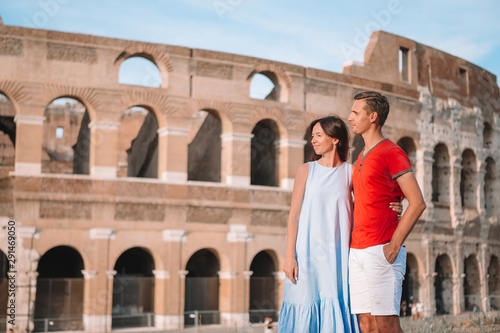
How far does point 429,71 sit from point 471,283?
8.65 meters

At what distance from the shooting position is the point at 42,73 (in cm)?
1659

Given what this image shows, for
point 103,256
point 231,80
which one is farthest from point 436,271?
point 103,256

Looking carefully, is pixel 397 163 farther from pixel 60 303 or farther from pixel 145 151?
pixel 145 151

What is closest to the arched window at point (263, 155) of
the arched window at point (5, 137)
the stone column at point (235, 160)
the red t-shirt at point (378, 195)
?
the stone column at point (235, 160)

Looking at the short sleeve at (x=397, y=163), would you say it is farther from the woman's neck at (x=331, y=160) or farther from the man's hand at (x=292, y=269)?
the man's hand at (x=292, y=269)

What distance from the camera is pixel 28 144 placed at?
16.3m

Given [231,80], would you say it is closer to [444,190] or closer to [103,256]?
[103,256]

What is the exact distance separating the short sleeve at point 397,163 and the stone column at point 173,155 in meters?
13.8

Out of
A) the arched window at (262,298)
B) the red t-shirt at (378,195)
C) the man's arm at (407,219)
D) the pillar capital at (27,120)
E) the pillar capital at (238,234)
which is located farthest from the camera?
the arched window at (262,298)

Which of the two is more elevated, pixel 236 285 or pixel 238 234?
pixel 238 234

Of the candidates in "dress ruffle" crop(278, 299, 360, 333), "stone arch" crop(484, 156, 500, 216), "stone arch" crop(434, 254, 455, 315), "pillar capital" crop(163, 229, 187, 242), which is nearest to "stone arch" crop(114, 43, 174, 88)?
"pillar capital" crop(163, 229, 187, 242)

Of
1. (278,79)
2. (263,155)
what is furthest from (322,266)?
(263,155)

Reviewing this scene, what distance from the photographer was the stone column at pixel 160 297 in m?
17.1

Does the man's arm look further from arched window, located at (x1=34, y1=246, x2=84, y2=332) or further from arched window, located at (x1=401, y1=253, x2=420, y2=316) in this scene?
arched window, located at (x1=401, y1=253, x2=420, y2=316)
